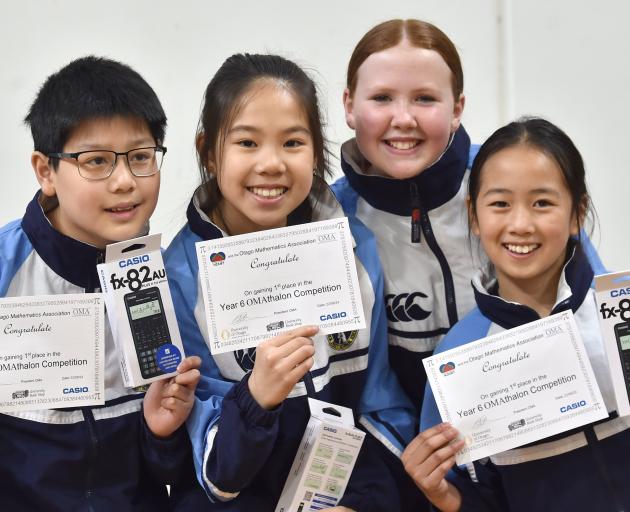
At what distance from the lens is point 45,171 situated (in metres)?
1.31

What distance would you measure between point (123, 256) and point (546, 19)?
1592 millimetres

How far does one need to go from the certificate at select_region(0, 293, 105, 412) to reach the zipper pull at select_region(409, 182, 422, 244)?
556mm

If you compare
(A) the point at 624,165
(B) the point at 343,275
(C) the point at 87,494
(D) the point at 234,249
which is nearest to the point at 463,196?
(B) the point at 343,275

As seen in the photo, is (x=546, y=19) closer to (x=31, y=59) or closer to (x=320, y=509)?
(x=31, y=59)

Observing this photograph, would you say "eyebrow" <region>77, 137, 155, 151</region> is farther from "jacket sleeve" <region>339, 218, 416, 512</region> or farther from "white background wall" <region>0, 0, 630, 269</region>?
"white background wall" <region>0, 0, 630, 269</region>

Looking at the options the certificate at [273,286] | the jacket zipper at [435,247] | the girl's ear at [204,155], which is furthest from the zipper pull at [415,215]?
the girl's ear at [204,155]

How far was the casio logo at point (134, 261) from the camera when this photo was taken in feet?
4.01

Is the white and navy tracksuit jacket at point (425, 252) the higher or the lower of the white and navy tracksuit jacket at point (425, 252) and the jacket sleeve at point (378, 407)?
the higher

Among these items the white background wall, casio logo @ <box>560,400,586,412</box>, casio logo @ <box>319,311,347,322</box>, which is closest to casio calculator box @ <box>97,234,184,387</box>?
casio logo @ <box>319,311,347,322</box>

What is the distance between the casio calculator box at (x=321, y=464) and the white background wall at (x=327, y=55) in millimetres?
882

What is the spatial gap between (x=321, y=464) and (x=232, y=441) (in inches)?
6.0

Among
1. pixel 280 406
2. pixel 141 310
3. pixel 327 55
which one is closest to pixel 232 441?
pixel 280 406

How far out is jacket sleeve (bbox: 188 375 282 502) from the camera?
1213 mm

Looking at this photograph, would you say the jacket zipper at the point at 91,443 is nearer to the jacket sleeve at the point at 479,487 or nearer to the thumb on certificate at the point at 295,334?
the thumb on certificate at the point at 295,334
